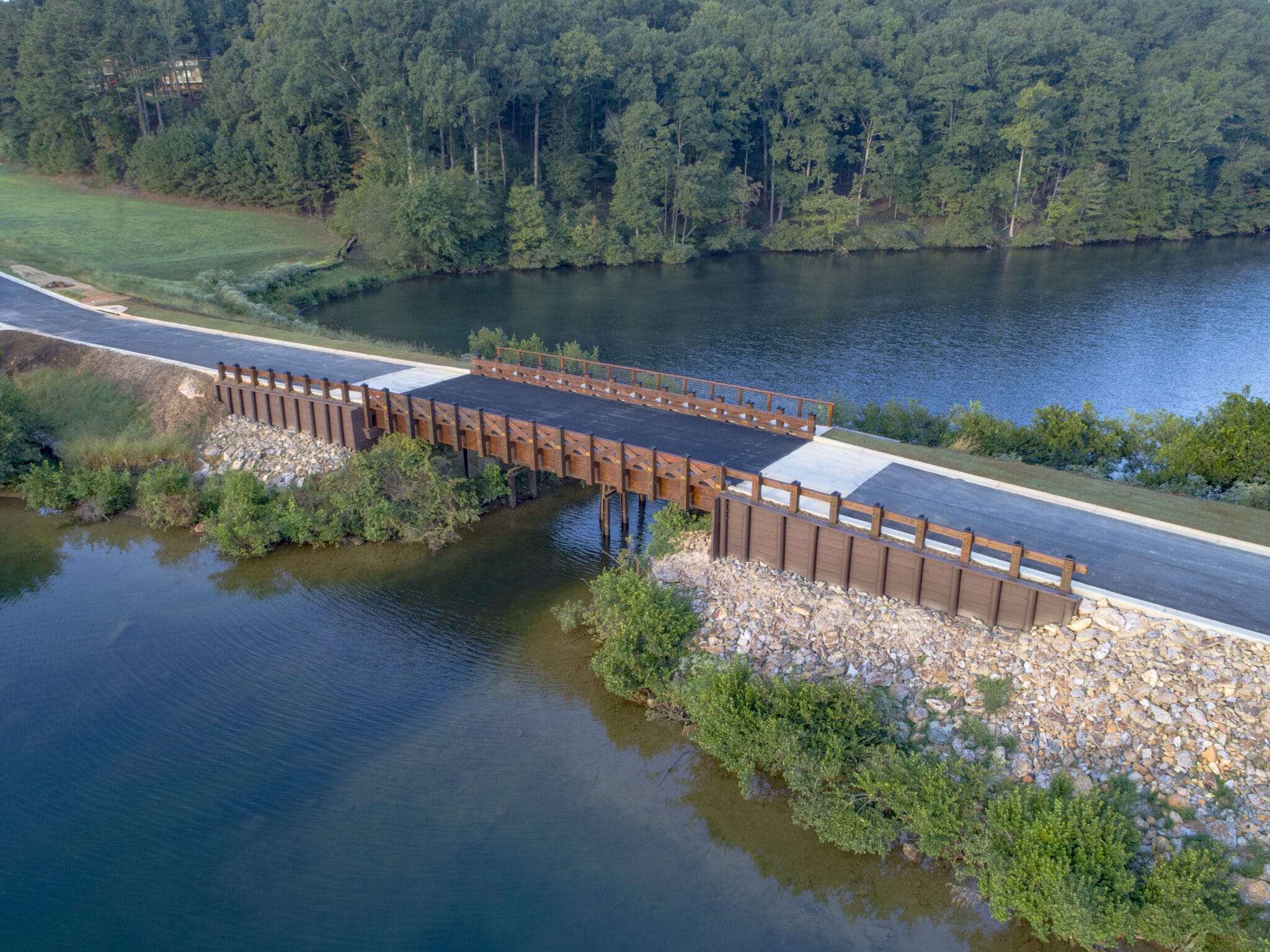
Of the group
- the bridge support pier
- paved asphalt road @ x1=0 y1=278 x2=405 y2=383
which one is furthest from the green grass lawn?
paved asphalt road @ x1=0 y1=278 x2=405 y2=383

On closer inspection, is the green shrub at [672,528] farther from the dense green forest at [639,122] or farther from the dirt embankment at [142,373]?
the dense green forest at [639,122]

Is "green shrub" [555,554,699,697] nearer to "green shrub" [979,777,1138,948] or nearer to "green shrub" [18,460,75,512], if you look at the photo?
"green shrub" [979,777,1138,948]

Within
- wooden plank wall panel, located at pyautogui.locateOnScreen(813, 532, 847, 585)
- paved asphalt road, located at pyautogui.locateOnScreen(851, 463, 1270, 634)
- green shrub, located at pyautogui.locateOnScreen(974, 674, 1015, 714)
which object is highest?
paved asphalt road, located at pyautogui.locateOnScreen(851, 463, 1270, 634)

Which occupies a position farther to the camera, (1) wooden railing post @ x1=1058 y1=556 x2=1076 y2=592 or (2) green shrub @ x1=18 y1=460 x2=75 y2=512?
(2) green shrub @ x1=18 y1=460 x2=75 y2=512

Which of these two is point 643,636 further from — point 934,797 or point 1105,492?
point 1105,492

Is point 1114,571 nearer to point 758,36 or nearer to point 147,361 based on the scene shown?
point 147,361

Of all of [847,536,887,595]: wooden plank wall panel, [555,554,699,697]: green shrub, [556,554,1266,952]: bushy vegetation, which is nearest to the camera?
[556,554,1266,952]: bushy vegetation
